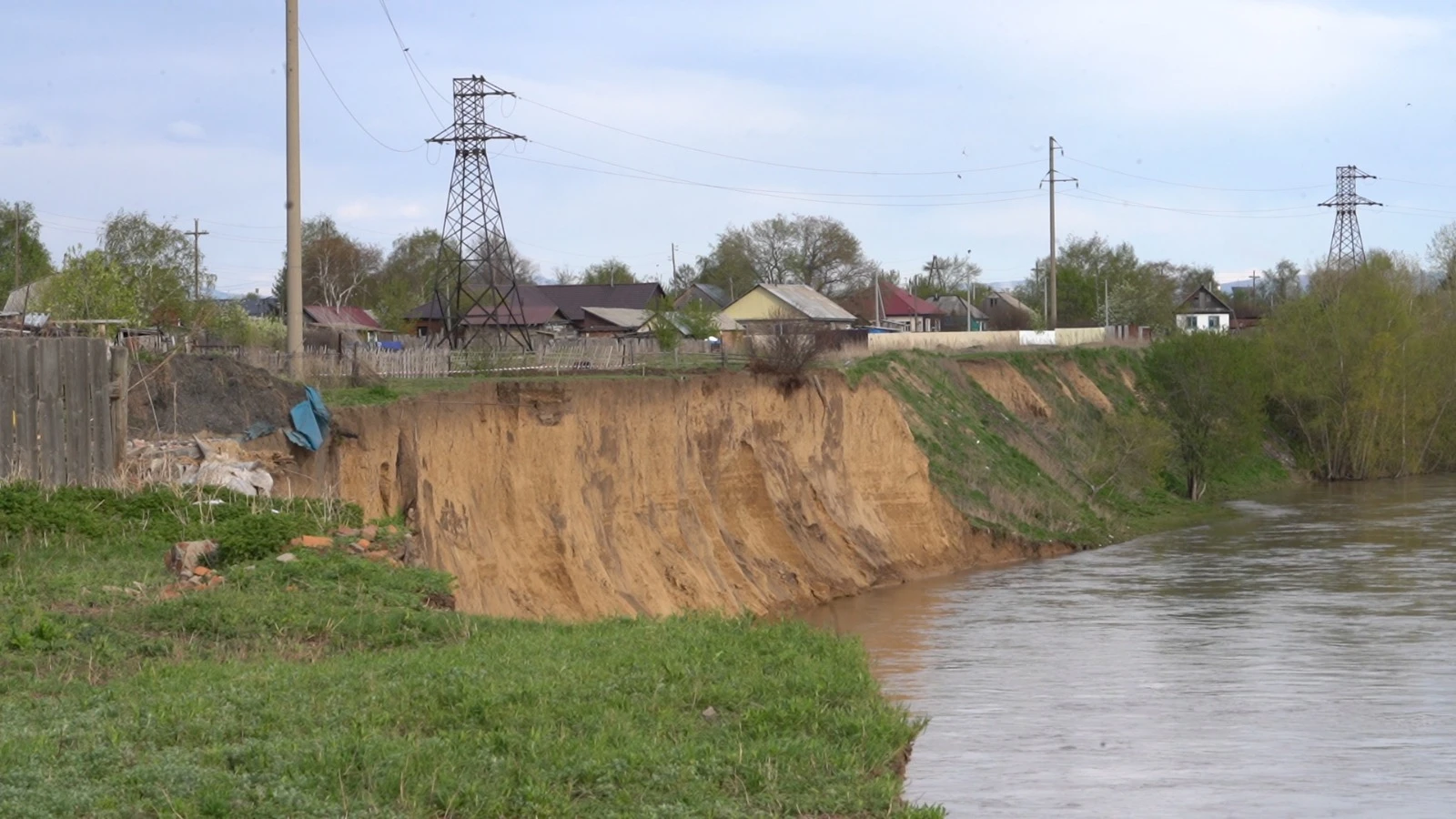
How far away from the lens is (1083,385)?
65375mm

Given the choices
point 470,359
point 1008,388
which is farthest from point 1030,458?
point 470,359

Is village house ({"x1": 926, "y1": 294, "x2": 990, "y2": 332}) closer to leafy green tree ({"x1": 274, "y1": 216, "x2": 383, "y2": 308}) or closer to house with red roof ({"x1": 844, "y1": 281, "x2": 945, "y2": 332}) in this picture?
house with red roof ({"x1": 844, "y1": 281, "x2": 945, "y2": 332})

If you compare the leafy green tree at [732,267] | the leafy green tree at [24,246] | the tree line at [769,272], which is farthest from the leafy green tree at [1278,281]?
the leafy green tree at [24,246]

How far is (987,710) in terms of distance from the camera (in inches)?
773

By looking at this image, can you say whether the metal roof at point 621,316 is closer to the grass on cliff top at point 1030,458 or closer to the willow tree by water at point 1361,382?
the grass on cliff top at point 1030,458

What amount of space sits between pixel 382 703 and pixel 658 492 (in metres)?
24.3

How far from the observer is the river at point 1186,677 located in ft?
49.8

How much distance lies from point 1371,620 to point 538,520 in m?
15.7

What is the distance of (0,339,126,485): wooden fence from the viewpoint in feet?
62.6

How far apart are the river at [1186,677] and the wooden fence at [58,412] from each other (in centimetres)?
1066

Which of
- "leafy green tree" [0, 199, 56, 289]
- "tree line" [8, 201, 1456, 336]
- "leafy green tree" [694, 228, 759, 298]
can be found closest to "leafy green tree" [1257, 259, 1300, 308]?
"tree line" [8, 201, 1456, 336]

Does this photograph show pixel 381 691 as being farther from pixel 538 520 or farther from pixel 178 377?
pixel 538 520

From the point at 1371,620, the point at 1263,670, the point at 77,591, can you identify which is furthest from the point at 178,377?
the point at 1371,620

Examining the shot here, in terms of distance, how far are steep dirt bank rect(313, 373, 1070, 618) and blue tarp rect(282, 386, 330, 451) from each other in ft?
1.88
